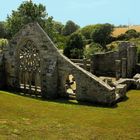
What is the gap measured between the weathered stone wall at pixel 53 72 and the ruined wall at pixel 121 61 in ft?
33.1

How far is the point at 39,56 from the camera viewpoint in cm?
3167

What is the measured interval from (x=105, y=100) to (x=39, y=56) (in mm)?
7258

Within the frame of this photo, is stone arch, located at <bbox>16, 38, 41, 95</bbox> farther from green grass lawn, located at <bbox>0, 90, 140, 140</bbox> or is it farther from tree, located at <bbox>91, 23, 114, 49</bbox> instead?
tree, located at <bbox>91, 23, 114, 49</bbox>

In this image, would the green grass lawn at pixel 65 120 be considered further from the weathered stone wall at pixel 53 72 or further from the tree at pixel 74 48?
the tree at pixel 74 48

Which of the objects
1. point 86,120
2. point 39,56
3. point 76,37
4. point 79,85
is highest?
point 76,37

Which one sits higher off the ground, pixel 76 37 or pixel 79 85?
pixel 76 37

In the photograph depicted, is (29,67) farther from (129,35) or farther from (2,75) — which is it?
(129,35)

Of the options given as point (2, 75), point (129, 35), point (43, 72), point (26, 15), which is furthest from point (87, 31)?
point (43, 72)

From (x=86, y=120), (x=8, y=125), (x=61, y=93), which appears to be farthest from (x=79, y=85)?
(x=8, y=125)

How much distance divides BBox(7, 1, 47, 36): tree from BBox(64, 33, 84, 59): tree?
5.97 meters

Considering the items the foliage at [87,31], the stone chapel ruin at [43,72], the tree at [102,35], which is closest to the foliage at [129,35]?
the tree at [102,35]

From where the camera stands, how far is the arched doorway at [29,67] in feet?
105

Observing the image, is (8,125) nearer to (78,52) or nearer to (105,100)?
(105,100)

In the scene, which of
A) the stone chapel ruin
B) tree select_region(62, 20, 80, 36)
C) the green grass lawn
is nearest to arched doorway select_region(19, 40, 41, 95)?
the stone chapel ruin
